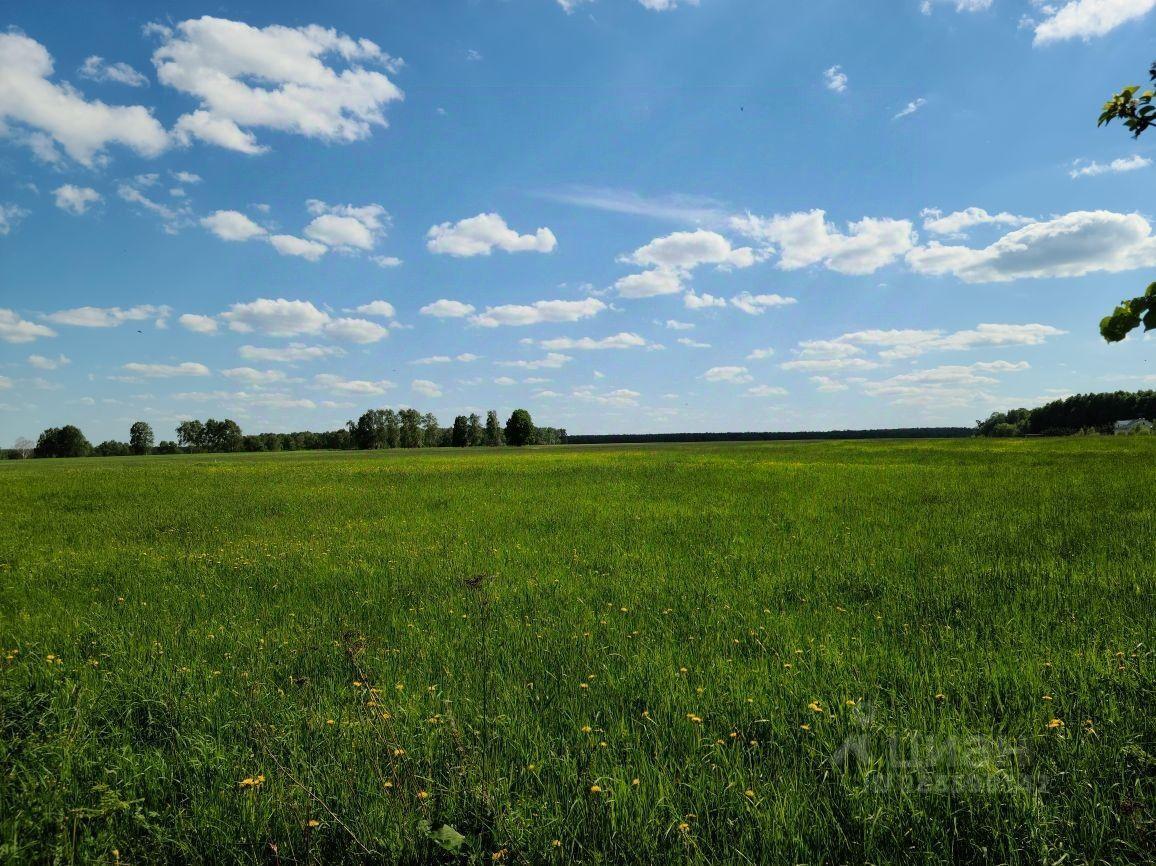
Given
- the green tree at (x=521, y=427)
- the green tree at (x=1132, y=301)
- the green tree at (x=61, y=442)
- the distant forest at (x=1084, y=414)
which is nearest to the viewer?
the green tree at (x=1132, y=301)

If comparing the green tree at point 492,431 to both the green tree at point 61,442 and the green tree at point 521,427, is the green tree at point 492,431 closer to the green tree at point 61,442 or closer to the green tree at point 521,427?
the green tree at point 521,427

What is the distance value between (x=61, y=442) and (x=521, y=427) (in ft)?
348

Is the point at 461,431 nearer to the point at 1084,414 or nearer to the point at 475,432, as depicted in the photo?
the point at 475,432

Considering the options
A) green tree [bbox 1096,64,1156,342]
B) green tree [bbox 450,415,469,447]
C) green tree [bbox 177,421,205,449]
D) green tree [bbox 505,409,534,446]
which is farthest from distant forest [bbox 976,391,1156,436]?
green tree [bbox 177,421,205,449]

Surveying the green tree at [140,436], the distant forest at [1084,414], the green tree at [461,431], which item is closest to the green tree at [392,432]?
the green tree at [461,431]

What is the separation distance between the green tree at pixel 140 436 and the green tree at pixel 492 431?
8551 cm

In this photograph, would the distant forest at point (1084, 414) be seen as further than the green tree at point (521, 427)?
No

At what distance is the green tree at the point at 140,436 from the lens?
500 ft

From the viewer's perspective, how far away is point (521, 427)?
162m

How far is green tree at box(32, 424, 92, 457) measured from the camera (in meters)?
135

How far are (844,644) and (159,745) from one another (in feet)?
19.1

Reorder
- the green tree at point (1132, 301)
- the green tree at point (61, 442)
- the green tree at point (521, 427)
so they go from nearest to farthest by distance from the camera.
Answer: the green tree at point (1132, 301) < the green tree at point (61, 442) < the green tree at point (521, 427)

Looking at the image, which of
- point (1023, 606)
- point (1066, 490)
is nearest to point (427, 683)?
point (1023, 606)

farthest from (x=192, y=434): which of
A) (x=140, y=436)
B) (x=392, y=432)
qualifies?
(x=392, y=432)
